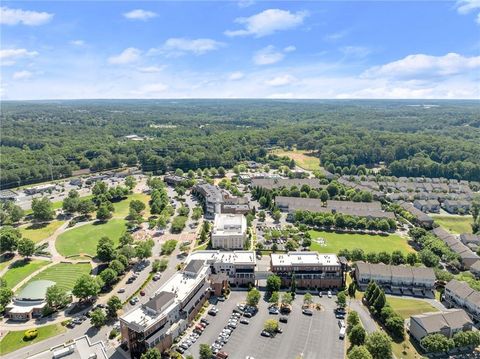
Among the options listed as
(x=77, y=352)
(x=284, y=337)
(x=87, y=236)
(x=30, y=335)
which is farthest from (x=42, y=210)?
(x=284, y=337)

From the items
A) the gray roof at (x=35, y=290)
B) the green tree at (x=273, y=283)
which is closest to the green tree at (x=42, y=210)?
the gray roof at (x=35, y=290)

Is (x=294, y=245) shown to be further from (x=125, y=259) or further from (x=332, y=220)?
(x=125, y=259)

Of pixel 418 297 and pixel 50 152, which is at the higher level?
pixel 50 152

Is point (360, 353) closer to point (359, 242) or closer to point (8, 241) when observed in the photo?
point (359, 242)

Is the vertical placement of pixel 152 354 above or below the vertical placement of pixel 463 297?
above

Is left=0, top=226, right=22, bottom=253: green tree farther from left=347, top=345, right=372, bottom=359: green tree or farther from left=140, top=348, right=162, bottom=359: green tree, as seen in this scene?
left=347, top=345, right=372, bottom=359: green tree

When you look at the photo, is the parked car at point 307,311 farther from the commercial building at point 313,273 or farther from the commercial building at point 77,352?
the commercial building at point 77,352

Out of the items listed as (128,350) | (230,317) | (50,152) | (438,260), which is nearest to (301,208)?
(438,260)
